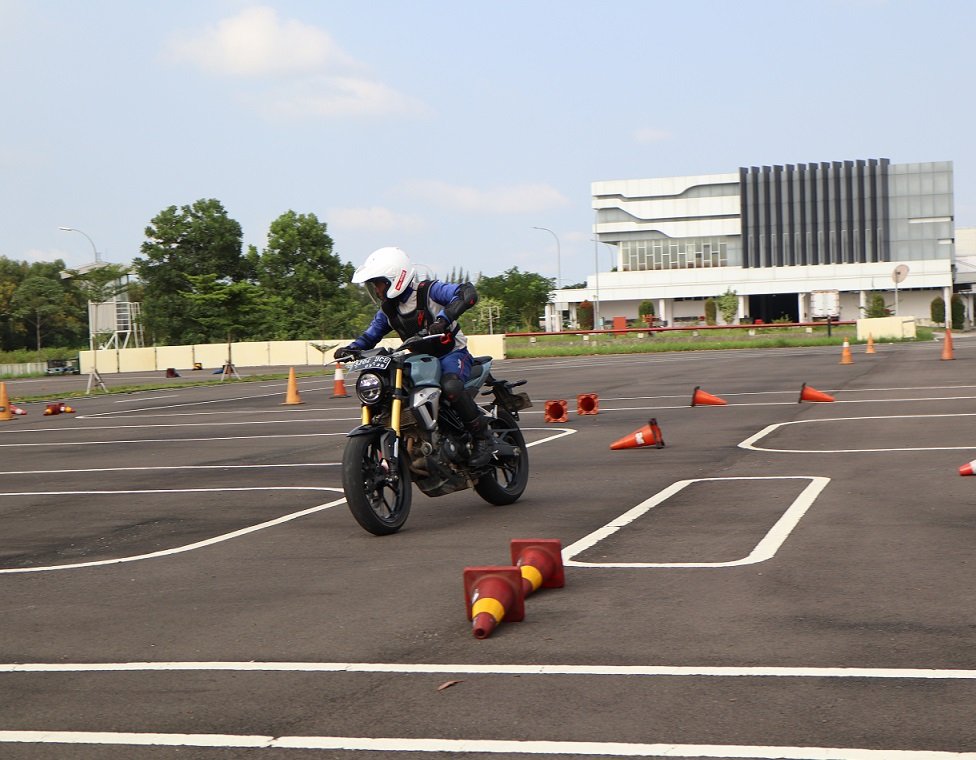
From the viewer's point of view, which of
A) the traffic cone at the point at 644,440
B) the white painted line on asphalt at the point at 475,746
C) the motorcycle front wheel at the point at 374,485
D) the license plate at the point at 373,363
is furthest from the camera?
the traffic cone at the point at 644,440

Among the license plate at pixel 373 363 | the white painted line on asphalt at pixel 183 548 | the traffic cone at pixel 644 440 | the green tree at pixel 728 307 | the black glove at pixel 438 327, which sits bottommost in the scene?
the white painted line on asphalt at pixel 183 548

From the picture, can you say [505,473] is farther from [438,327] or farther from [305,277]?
[305,277]

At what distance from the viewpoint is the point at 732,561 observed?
7102 mm

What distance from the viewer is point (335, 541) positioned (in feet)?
28.3

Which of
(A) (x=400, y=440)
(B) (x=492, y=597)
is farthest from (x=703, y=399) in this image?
(B) (x=492, y=597)

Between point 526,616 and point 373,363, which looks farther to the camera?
point 373,363

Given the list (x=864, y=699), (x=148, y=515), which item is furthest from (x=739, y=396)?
(x=864, y=699)

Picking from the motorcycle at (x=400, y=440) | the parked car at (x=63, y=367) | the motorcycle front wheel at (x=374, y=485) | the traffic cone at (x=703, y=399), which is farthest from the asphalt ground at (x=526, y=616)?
the parked car at (x=63, y=367)

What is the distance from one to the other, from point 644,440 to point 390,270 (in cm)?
572

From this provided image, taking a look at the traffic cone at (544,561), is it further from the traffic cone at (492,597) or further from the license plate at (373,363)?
the license plate at (373,363)

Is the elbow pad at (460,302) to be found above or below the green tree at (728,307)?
below

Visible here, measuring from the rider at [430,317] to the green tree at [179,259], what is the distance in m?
79.6

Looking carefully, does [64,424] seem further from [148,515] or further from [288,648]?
[288,648]

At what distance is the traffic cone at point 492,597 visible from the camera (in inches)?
217
